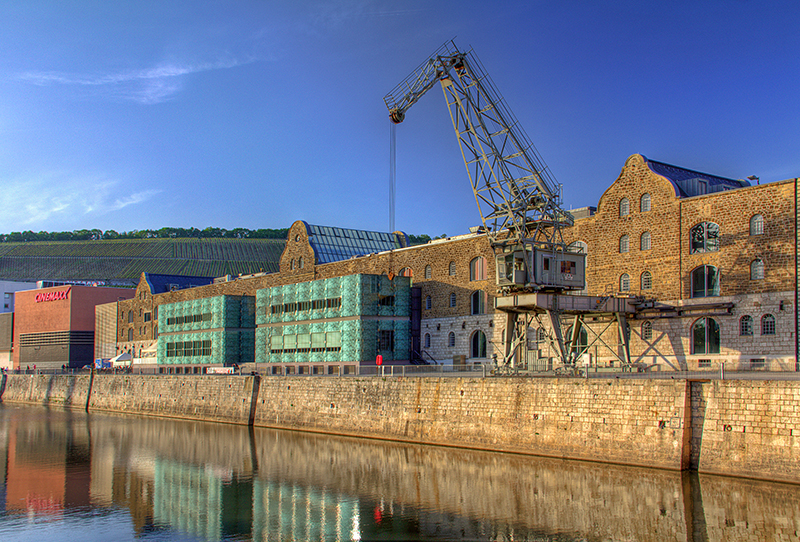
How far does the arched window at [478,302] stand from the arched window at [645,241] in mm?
14764

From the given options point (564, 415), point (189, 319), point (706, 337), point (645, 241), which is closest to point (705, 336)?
point (706, 337)

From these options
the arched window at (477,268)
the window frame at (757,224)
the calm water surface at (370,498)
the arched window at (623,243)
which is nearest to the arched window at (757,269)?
the window frame at (757,224)

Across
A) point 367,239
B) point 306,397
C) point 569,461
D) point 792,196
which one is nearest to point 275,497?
point 569,461

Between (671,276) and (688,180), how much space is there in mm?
7223

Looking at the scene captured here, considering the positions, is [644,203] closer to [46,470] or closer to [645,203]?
[645,203]

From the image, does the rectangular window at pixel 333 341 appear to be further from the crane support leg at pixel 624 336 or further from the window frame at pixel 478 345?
the crane support leg at pixel 624 336

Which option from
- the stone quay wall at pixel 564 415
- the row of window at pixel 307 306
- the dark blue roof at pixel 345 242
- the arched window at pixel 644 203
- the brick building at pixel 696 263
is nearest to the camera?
the stone quay wall at pixel 564 415

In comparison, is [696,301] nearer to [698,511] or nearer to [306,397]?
[698,511]

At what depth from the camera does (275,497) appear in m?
32.8

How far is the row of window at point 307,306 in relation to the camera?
2628 inches

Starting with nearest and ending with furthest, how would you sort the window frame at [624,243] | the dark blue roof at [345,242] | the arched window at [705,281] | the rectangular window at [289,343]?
the arched window at [705,281]
the window frame at [624,243]
the rectangular window at [289,343]
the dark blue roof at [345,242]

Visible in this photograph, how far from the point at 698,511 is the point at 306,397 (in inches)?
1310

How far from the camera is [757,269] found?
44031 millimetres

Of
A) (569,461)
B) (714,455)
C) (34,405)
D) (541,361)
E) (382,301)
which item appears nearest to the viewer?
(714,455)
